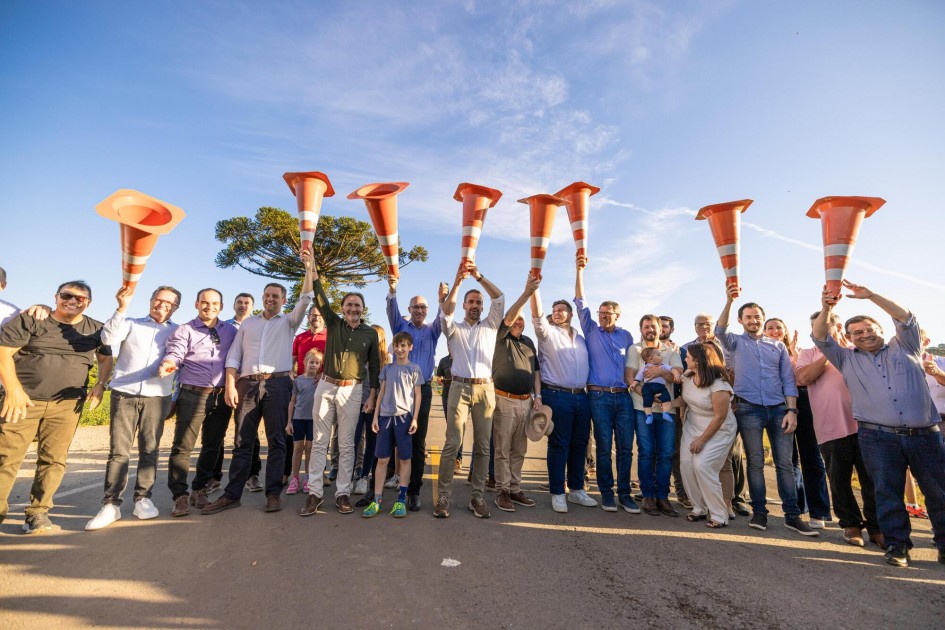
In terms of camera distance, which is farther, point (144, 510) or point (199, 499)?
point (199, 499)

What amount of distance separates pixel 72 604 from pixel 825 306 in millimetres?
6221

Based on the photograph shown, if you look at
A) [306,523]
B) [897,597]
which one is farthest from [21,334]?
[897,597]

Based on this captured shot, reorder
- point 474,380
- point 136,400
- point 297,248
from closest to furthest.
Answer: point 136,400 → point 474,380 → point 297,248

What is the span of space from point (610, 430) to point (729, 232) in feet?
8.46

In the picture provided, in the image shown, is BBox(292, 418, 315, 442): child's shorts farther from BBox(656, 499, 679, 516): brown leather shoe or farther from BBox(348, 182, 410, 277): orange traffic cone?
BBox(656, 499, 679, 516): brown leather shoe

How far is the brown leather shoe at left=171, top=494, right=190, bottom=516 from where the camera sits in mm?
4273

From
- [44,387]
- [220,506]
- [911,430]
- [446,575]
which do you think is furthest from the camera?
[220,506]

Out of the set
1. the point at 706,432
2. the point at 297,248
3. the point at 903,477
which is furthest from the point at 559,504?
the point at 297,248

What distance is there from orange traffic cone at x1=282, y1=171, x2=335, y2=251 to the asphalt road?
2.92m

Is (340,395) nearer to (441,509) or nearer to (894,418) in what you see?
(441,509)

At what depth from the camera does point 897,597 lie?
3047mm

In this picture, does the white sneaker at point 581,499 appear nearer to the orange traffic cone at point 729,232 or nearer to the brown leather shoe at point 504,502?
the brown leather shoe at point 504,502

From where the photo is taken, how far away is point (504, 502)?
4789 millimetres

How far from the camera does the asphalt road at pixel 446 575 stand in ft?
8.55
